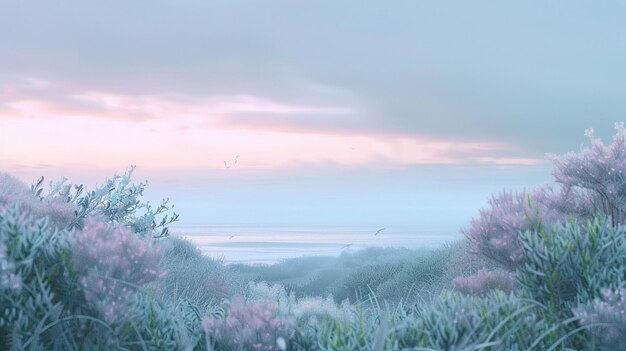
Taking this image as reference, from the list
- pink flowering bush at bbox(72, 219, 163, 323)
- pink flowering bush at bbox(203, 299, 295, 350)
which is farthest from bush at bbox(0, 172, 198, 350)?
pink flowering bush at bbox(203, 299, 295, 350)

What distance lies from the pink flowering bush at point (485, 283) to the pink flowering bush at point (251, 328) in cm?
221

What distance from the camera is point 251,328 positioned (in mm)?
4062

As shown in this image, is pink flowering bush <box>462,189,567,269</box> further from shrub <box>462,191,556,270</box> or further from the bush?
the bush

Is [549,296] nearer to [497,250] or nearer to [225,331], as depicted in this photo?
[497,250]

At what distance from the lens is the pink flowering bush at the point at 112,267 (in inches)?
158

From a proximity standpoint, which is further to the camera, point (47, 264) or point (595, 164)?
point (595, 164)

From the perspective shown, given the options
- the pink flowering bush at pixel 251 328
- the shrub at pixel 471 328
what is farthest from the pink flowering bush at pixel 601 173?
the pink flowering bush at pixel 251 328

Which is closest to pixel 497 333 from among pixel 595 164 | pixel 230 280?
pixel 595 164

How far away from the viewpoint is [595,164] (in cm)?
781

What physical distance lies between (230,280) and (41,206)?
674 cm

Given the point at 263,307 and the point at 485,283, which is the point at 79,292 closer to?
the point at 263,307

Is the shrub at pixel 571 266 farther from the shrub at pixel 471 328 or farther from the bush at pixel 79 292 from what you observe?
the bush at pixel 79 292

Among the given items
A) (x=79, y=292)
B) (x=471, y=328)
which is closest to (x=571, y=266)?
(x=471, y=328)

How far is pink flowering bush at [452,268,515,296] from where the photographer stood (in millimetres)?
5789
